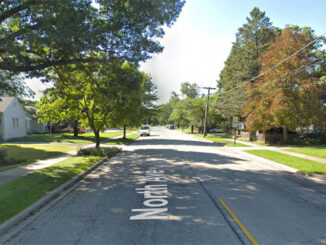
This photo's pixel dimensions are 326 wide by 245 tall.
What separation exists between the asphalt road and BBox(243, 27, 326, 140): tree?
47.8 ft

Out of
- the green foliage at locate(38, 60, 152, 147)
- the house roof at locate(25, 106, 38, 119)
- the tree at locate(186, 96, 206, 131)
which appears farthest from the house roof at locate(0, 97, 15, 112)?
the tree at locate(186, 96, 206, 131)

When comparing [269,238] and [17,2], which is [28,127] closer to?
[17,2]

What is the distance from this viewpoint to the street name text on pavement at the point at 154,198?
5371mm

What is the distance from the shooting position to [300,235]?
4.42m

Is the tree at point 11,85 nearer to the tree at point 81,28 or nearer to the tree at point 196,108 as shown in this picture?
the tree at point 81,28

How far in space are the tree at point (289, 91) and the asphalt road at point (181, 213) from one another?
47.8 feet

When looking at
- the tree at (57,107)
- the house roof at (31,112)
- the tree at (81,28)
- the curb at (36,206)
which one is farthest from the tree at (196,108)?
the curb at (36,206)

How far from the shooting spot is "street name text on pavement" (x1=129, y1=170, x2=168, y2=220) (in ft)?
17.6

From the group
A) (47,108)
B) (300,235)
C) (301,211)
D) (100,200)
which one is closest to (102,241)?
(100,200)

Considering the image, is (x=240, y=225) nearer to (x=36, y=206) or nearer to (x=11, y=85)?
(x=36, y=206)

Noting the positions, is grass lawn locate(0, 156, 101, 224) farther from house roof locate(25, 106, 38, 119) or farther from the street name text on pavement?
house roof locate(25, 106, 38, 119)

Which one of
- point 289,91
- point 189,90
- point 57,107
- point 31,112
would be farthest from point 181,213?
point 189,90

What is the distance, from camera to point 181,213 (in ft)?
18.0

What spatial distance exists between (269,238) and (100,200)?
421cm
